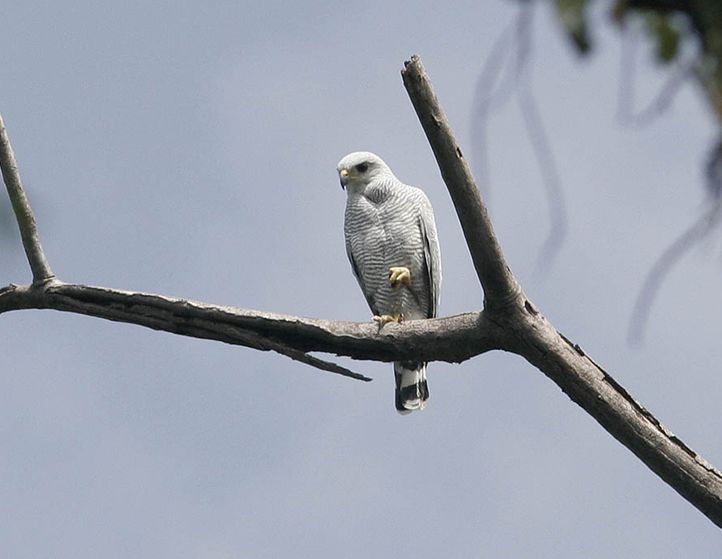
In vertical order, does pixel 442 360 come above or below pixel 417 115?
below

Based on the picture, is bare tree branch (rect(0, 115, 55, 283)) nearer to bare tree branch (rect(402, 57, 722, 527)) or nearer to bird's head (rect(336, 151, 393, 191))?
bare tree branch (rect(402, 57, 722, 527))

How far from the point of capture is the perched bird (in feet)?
28.7

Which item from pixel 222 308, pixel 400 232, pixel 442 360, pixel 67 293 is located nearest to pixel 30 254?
pixel 67 293

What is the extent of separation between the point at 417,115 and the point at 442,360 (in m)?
1.65

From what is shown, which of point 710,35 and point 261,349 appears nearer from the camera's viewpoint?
point 710,35

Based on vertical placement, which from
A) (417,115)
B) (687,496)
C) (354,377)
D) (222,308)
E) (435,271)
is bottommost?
(687,496)

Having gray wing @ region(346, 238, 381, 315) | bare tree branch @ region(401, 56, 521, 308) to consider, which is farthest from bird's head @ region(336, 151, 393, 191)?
bare tree branch @ region(401, 56, 521, 308)

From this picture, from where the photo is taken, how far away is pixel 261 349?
6.21 meters

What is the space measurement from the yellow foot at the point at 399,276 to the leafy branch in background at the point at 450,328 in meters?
2.44

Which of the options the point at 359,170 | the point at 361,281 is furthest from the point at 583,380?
the point at 359,170

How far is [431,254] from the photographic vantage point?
28.9 feet

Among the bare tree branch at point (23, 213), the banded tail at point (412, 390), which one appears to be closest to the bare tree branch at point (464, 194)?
the bare tree branch at point (23, 213)

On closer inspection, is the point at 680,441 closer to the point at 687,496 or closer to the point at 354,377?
the point at 687,496

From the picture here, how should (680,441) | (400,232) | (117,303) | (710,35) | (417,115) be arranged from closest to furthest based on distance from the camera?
(710,35) → (417,115) → (680,441) → (117,303) → (400,232)
